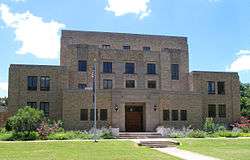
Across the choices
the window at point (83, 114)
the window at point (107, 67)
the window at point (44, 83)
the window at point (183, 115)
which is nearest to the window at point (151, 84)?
the window at point (107, 67)

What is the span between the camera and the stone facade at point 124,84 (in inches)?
1500

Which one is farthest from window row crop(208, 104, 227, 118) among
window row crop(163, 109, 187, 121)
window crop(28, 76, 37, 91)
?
window crop(28, 76, 37, 91)

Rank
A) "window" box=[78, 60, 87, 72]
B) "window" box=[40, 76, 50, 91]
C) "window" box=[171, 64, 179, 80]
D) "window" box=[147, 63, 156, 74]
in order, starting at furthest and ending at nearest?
"window" box=[171, 64, 179, 80] → "window" box=[147, 63, 156, 74] → "window" box=[78, 60, 87, 72] → "window" box=[40, 76, 50, 91]

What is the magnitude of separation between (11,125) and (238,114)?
2791cm

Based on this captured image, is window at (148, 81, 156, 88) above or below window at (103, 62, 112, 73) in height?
below

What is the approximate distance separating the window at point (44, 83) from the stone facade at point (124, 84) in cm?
41

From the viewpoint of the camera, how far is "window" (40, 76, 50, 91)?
4050 cm

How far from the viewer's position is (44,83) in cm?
4062

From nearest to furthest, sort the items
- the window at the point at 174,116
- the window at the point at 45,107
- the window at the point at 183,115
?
the window at the point at 174,116
the window at the point at 183,115
the window at the point at 45,107

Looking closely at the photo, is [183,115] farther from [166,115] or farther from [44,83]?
[44,83]

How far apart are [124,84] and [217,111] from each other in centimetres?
1224

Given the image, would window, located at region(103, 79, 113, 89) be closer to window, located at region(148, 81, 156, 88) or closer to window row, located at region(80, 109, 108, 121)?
window, located at region(148, 81, 156, 88)

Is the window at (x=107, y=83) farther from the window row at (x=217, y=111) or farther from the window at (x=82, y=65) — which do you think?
the window row at (x=217, y=111)

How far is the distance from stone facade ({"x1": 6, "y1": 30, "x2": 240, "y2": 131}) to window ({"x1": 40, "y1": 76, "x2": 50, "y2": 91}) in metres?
0.41
